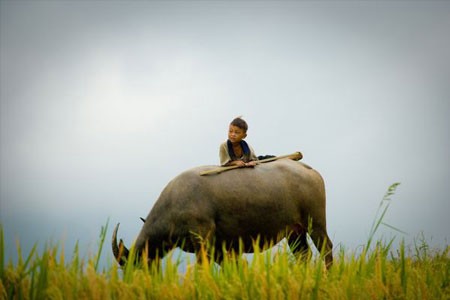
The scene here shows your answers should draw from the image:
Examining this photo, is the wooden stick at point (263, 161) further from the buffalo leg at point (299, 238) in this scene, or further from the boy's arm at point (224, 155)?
the buffalo leg at point (299, 238)

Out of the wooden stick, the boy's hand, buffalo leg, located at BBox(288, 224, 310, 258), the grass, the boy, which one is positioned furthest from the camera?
buffalo leg, located at BBox(288, 224, 310, 258)

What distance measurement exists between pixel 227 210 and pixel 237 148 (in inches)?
39.3

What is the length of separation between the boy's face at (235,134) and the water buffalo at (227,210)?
0.45 m

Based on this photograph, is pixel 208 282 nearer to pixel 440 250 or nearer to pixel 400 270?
pixel 400 270

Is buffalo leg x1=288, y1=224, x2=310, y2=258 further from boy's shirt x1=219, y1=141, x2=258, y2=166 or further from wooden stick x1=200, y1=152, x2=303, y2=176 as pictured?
boy's shirt x1=219, y1=141, x2=258, y2=166

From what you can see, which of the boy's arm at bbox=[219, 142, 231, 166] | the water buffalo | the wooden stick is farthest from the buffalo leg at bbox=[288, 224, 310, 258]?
the boy's arm at bbox=[219, 142, 231, 166]

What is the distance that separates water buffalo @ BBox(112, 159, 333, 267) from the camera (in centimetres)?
495

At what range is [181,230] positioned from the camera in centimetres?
491

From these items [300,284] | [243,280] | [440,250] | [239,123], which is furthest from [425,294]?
[239,123]

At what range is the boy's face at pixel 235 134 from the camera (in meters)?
5.52

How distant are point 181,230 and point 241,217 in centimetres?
75

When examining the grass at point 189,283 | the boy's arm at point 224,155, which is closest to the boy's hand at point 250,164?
the boy's arm at point 224,155

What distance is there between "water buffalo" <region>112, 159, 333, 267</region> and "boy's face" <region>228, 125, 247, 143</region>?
0.45m

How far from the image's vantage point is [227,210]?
5066mm
